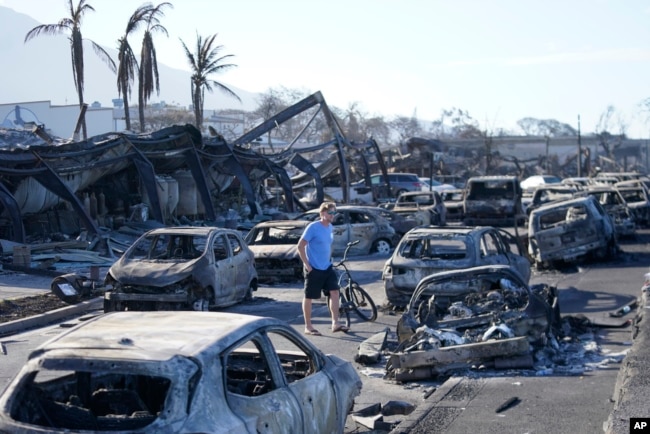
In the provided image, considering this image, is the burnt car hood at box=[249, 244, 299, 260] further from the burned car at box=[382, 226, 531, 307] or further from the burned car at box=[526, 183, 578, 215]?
the burned car at box=[526, 183, 578, 215]

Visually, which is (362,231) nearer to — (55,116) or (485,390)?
(485,390)

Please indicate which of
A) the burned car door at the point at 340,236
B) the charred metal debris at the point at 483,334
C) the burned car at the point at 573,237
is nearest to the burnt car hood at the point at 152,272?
the charred metal debris at the point at 483,334

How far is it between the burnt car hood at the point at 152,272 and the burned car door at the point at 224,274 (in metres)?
0.52

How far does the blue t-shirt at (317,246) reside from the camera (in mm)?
13180

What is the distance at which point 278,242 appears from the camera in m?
20.5

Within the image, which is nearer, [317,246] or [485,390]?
[485,390]

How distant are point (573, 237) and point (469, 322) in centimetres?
1091

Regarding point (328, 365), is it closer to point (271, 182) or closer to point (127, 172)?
point (127, 172)

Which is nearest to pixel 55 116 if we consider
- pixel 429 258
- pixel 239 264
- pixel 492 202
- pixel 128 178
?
pixel 128 178

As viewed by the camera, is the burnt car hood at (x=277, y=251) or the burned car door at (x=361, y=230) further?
the burned car door at (x=361, y=230)

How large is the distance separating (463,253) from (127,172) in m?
16.9

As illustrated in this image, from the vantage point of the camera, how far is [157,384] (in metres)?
5.90

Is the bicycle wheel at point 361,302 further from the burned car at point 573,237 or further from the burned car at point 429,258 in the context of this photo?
the burned car at point 573,237

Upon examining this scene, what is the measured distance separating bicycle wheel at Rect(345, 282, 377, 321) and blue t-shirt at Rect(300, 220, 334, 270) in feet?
4.76
